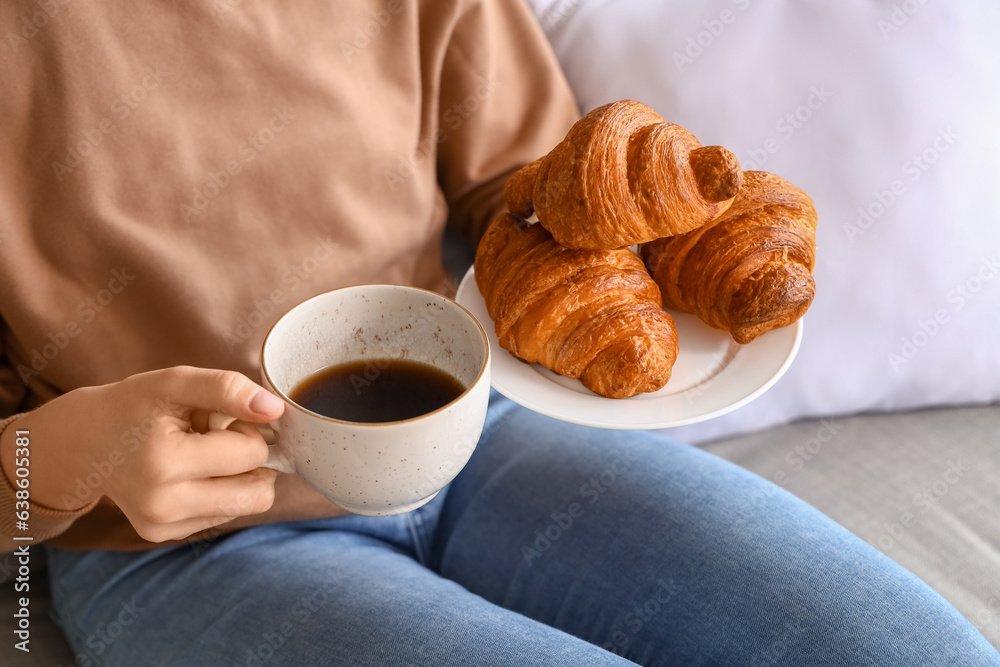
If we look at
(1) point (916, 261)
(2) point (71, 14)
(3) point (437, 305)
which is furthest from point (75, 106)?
(1) point (916, 261)

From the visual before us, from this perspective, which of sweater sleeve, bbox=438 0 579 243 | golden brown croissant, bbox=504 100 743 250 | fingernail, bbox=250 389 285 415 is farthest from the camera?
sweater sleeve, bbox=438 0 579 243

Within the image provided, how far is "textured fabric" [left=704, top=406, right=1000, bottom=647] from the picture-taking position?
3.20 feet

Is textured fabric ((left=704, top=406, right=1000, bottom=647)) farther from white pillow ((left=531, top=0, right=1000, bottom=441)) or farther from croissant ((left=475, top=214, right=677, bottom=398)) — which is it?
croissant ((left=475, top=214, right=677, bottom=398))

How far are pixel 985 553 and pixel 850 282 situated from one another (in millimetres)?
420

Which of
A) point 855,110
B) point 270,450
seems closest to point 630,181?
point 270,450

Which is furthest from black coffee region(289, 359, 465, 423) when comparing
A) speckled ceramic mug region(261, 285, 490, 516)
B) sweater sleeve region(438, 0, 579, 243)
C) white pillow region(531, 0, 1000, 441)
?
white pillow region(531, 0, 1000, 441)

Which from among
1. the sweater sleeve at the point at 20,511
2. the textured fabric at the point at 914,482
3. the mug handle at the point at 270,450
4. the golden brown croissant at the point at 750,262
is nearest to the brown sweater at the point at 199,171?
the sweater sleeve at the point at 20,511

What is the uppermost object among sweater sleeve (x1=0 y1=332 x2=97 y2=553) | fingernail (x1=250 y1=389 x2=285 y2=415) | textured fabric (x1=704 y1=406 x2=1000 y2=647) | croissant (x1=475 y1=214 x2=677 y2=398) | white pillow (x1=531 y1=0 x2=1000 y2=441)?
white pillow (x1=531 y1=0 x2=1000 y2=441)

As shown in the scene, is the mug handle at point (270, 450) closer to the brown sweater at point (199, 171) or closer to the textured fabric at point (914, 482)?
the brown sweater at point (199, 171)

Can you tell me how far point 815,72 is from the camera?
3.38 ft

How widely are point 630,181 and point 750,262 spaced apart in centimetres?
16

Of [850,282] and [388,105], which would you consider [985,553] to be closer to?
[850,282]

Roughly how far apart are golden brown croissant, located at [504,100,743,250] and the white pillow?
398mm

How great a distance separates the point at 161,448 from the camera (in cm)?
56
